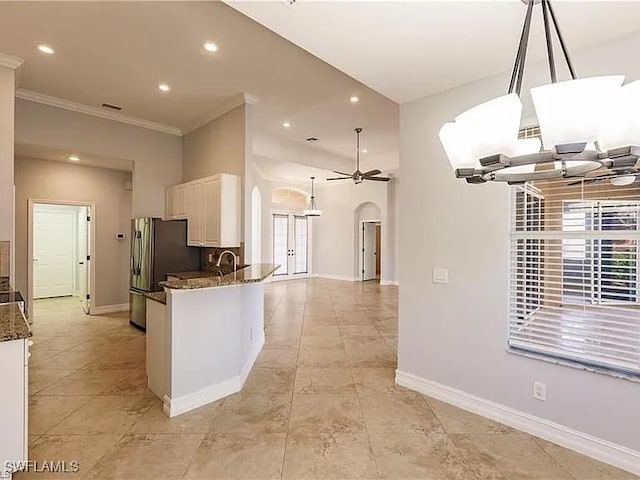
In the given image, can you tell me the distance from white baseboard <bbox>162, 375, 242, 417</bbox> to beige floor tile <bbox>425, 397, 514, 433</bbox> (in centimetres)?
174

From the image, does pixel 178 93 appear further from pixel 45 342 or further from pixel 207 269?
pixel 45 342

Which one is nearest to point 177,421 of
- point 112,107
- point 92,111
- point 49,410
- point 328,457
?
point 49,410

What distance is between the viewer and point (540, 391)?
2.46 m

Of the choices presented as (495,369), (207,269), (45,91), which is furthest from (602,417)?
(45,91)

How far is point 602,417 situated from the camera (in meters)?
2.21

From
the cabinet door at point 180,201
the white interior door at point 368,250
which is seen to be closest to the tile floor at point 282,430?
the cabinet door at point 180,201

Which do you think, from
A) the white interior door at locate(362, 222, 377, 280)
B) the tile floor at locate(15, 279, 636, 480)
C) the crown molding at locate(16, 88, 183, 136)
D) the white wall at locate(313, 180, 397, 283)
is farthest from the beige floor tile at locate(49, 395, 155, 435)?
the white interior door at locate(362, 222, 377, 280)

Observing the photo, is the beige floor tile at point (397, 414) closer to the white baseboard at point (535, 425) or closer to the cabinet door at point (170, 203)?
the white baseboard at point (535, 425)

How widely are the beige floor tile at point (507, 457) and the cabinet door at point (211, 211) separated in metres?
3.31

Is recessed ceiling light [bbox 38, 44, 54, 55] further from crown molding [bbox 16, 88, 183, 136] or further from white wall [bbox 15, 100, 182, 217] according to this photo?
white wall [bbox 15, 100, 182, 217]

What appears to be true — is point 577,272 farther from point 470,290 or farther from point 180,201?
point 180,201

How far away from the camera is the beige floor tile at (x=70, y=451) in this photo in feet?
6.66

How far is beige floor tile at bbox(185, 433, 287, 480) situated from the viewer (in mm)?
2051

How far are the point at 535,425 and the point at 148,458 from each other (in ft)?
8.71
